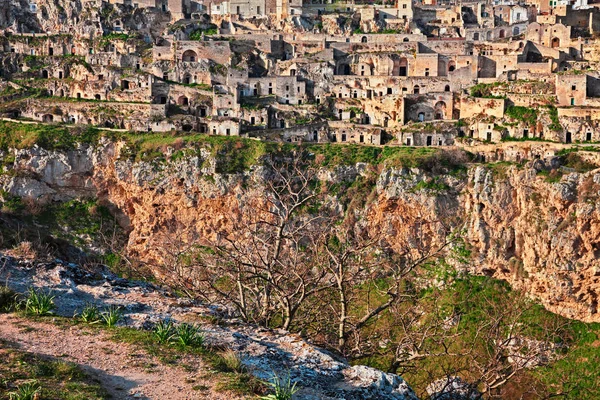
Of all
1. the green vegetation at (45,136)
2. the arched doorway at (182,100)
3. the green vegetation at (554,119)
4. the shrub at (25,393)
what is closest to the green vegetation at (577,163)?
the green vegetation at (554,119)

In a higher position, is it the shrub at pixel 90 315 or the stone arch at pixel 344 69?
the stone arch at pixel 344 69

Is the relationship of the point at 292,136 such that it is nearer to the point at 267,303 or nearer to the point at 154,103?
the point at 154,103

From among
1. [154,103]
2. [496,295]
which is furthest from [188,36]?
[496,295]

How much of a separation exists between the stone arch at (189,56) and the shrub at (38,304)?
4882cm

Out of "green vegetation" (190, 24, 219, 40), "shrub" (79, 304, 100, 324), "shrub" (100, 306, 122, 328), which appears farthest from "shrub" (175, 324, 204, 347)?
"green vegetation" (190, 24, 219, 40)

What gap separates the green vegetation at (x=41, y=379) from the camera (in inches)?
460

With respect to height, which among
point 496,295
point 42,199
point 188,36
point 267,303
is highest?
point 188,36

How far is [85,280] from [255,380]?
24.4 feet

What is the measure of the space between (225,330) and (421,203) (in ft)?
108

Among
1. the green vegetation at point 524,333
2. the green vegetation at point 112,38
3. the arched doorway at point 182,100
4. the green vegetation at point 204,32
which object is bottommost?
the green vegetation at point 524,333

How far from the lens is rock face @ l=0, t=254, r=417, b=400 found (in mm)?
12727

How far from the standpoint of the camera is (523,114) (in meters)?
50.5

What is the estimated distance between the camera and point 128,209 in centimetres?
5444

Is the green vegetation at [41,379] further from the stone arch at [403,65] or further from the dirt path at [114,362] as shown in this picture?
the stone arch at [403,65]
